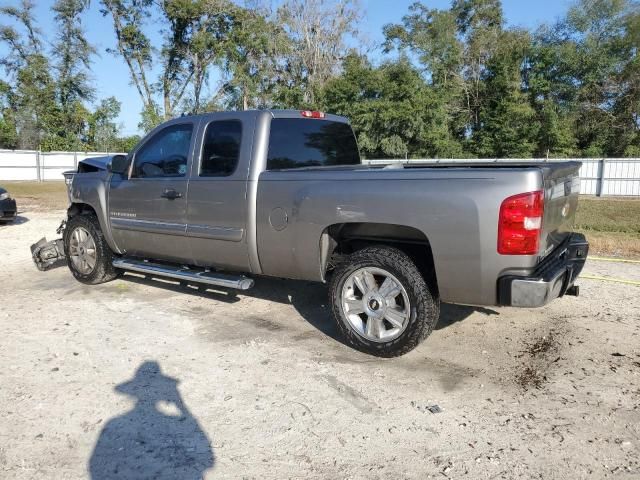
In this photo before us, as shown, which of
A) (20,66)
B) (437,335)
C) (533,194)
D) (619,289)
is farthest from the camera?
(20,66)

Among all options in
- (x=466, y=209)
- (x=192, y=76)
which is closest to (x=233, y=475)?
(x=466, y=209)

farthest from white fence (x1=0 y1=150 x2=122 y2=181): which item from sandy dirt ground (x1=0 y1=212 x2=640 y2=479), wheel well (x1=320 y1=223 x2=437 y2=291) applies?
wheel well (x1=320 y1=223 x2=437 y2=291)

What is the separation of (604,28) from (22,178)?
38651mm

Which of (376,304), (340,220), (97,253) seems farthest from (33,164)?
(376,304)

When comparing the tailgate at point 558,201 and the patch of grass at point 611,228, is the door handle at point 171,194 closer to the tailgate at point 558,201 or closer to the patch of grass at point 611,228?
the tailgate at point 558,201

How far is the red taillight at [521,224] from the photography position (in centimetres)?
357

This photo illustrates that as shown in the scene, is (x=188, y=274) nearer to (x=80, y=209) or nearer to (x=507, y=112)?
(x=80, y=209)

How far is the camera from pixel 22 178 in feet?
110

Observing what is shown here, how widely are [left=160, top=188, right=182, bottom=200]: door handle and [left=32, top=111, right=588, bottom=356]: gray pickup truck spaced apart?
0.02 metres

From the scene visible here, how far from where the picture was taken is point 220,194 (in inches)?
198

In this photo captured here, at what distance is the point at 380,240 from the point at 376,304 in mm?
550

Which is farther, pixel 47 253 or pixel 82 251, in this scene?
pixel 47 253

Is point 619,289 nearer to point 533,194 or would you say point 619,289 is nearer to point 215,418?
point 533,194

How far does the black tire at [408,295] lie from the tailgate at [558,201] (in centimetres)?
90
